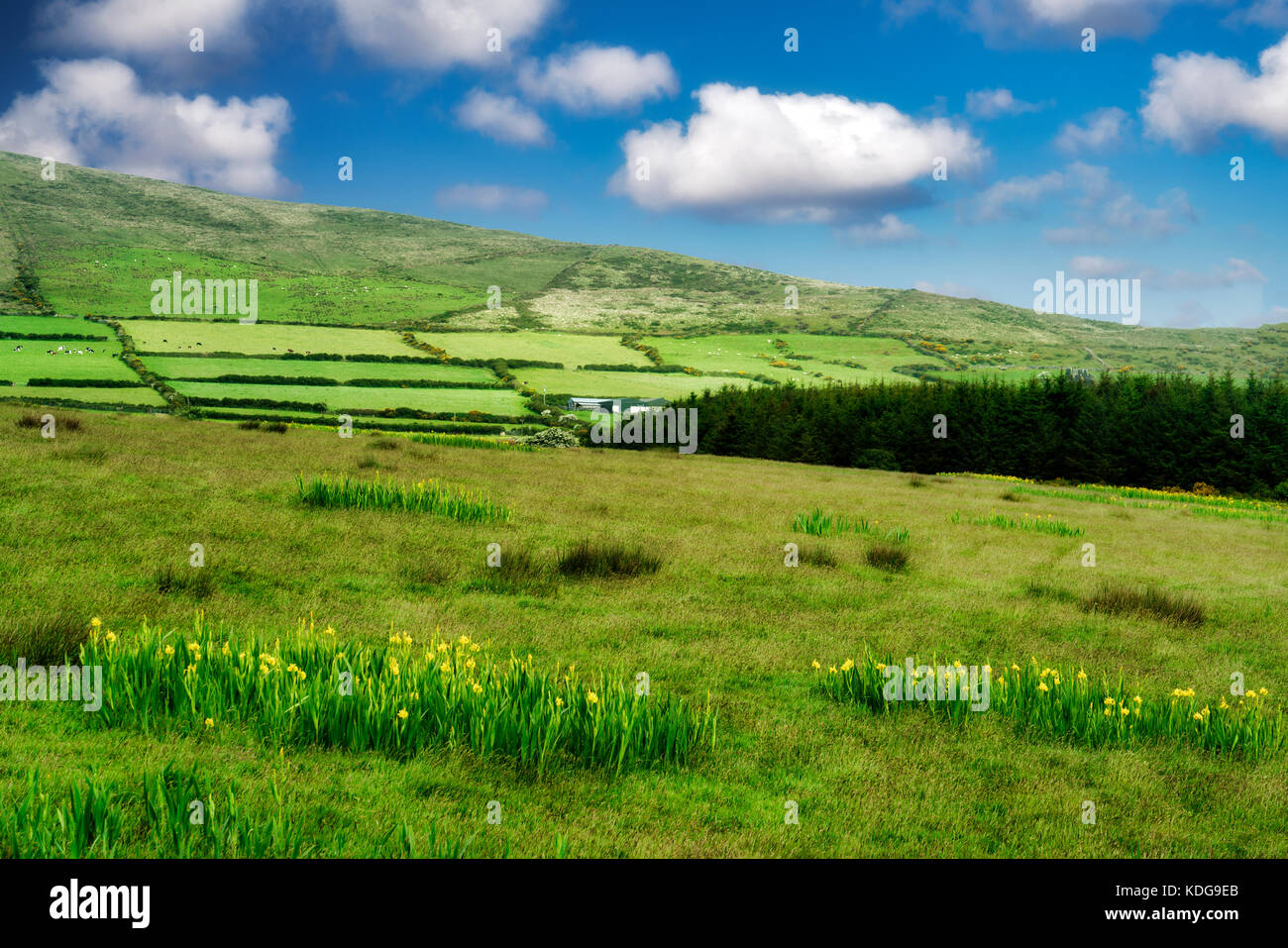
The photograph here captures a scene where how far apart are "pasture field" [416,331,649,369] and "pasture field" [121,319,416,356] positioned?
29.1 feet

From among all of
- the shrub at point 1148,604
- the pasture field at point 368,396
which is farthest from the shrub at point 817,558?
the pasture field at point 368,396

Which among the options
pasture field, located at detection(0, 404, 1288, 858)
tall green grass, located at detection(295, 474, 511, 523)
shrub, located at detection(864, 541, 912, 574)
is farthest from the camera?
tall green grass, located at detection(295, 474, 511, 523)

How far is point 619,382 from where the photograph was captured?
10988 centimetres

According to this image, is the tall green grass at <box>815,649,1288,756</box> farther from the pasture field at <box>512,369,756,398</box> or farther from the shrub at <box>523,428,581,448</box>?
the pasture field at <box>512,369,756,398</box>

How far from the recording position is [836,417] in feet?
240

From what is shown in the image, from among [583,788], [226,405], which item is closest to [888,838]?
[583,788]

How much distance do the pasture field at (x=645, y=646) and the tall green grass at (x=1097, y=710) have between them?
12cm

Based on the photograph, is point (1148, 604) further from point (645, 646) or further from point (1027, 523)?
point (1027, 523)

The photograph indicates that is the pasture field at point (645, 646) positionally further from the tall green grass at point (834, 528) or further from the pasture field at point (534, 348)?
the pasture field at point (534, 348)

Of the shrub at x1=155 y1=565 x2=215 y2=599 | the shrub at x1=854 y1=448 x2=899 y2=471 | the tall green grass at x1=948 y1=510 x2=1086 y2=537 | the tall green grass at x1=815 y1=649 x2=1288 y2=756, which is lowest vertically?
the tall green grass at x1=815 y1=649 x2=1288 y2=756

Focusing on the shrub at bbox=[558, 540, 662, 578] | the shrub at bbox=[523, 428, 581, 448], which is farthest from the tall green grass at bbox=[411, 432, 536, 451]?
the shrub at bbox=[558, 540, 662, 578]

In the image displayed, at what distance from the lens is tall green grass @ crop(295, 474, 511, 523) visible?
1625cm
